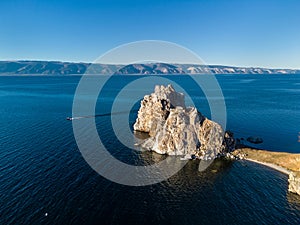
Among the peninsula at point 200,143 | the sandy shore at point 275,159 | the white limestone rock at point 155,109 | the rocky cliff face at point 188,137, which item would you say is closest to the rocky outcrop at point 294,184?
the sandy shore at point 275,159

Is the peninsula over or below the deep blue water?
over

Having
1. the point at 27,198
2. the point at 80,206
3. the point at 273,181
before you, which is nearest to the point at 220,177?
the point at 273,181

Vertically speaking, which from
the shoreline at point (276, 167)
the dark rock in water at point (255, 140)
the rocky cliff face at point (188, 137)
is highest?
the rocky cliff face at point (188, 137)

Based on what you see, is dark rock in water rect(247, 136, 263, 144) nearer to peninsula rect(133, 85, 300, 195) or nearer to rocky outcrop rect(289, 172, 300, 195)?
peninsula rect(133, 85, 300, 195)

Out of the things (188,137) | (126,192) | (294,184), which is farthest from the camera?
(188,137)

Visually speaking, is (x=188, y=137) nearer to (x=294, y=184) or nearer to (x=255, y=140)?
(x=255, y=140)

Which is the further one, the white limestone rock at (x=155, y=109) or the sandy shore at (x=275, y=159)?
the white limestone rock at (x=155, y=109)

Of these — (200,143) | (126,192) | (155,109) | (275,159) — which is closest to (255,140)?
(275,159)

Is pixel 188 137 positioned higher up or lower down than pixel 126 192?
higher up

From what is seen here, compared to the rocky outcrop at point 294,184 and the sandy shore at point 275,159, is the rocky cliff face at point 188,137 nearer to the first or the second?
the sandy shore at point 275,159

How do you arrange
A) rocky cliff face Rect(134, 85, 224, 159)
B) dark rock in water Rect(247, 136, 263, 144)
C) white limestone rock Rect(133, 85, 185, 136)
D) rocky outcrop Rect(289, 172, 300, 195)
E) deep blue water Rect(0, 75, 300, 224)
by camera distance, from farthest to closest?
white limestone rock Rect(133, 85, 185, 136) < dark rock in water Rect(247, 136, 263, 144) < rocky cliff face Rect(134, 85, 224, 159) < rocky outcrop Rect(289, 172, 300, 195) < deep blue water Rect(0, 75, 300, 224)

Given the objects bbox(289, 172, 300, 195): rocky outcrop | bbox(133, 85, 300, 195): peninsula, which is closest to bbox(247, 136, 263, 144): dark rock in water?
bbox(133, 85, 300, 195): peninsula

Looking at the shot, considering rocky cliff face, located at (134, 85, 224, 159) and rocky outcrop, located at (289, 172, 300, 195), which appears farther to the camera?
rocky cliff face, located at (134, 85, 224, 159)
